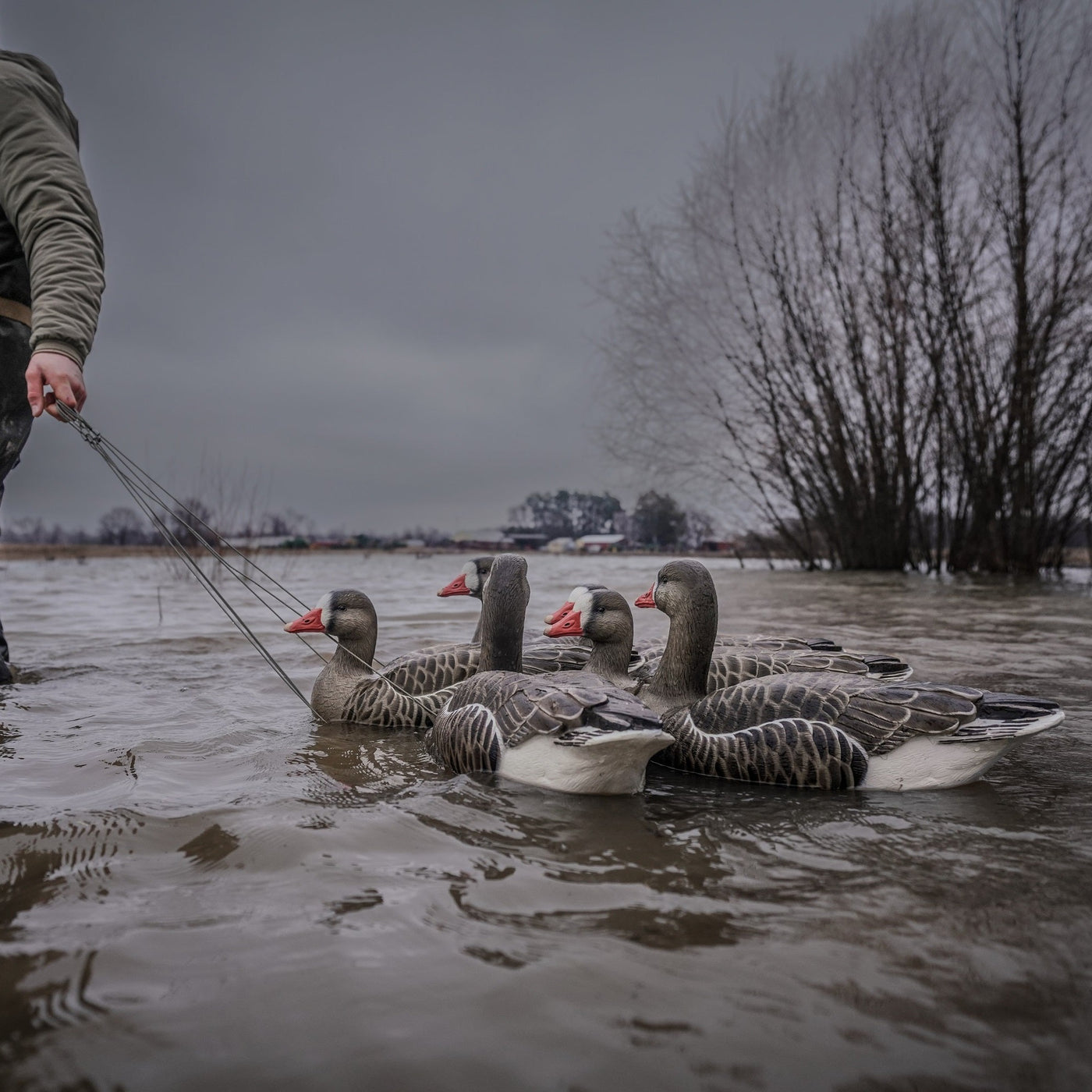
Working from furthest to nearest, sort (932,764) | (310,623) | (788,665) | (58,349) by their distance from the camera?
1. (310,623)
2. (788,665)
3. (58,349)
4. (932,764)

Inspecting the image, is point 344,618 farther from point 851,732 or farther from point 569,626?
point 851,732

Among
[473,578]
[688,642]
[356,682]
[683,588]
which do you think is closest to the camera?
[688,642]

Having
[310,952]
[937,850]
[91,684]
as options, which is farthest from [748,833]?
[91,684]

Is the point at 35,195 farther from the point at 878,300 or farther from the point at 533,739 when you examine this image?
the point at 878,300

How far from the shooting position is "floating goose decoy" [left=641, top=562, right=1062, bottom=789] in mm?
3129

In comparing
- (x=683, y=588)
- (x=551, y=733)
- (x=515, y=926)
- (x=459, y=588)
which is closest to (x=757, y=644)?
(x=683, y=588)

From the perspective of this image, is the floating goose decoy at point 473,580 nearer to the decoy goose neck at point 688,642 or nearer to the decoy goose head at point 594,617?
the decoy goose head at point 594,617

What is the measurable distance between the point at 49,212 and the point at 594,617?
3.29m

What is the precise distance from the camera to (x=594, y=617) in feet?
14.3

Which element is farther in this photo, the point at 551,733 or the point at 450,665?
the point at 450,665

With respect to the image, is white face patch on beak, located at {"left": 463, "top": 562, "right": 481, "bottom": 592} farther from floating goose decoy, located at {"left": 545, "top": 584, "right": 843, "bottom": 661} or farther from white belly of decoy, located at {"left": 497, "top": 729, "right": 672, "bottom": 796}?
white belly of decoy, located at {"left": 497, "top": 729, "right": 672, "bottom": 796}

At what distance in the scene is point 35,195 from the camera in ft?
11.8

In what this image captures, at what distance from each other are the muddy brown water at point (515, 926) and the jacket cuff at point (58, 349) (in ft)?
5.61

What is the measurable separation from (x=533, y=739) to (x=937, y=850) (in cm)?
147
